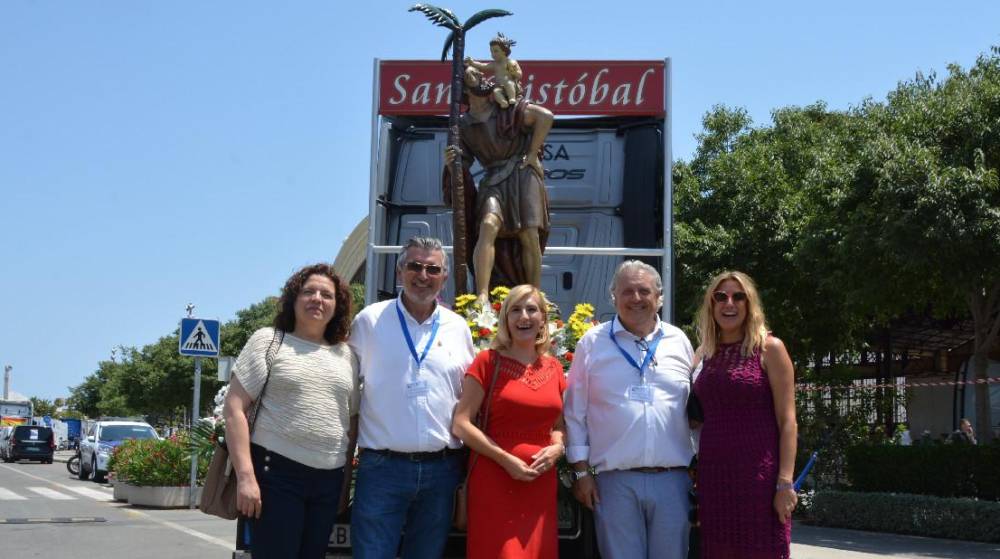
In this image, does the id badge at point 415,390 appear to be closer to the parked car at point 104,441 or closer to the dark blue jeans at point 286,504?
the dark blue jeans at point 286,504

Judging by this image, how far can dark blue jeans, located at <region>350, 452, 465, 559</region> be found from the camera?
4309 millimetres

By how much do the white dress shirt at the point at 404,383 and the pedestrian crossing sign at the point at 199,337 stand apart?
457 inches

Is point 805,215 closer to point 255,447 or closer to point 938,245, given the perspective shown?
point 938,245

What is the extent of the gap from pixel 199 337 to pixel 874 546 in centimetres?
943

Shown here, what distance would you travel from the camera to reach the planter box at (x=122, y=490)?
17672 millimetres

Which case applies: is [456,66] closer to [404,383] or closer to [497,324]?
[497,324]

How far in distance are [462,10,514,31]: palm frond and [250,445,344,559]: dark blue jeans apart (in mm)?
2833

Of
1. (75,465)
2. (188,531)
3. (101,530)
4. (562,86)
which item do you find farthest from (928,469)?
(75,465)

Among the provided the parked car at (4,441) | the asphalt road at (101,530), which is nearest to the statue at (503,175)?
the asphalt road at (101,530)

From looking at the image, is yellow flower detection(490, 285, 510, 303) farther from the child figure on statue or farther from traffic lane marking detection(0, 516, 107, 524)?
traffic lane marking detection(0, 516, 107, 524)

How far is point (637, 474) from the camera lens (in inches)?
172

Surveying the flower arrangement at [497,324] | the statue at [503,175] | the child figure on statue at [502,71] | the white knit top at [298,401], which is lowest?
the white knit top at [298,401]

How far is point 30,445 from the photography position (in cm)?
3956

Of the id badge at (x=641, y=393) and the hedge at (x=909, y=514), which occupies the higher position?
the id badge at (x=641, y=393)
